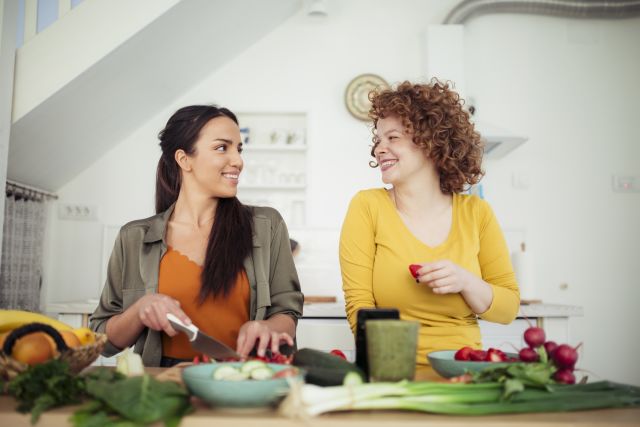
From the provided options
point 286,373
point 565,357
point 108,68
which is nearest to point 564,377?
point 565,357

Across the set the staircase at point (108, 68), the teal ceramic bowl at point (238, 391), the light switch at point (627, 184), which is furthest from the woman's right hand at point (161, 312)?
the light switch at point (627, 184)

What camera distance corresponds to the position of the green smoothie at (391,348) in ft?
2.83

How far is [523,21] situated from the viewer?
423cm

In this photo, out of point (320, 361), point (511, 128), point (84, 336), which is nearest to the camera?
point (320, 361)

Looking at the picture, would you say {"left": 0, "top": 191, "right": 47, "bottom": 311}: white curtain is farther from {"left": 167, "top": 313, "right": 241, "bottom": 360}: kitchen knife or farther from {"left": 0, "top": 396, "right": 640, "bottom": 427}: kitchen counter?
{"left": 0, "top": 396, "right": 640, "bottom": 427}: kitchen counter

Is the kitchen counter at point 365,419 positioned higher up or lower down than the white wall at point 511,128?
lower down

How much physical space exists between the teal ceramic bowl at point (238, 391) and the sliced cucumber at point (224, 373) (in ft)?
0.06

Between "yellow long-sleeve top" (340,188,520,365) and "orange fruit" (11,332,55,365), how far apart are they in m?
0.78

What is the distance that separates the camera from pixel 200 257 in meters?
1.63

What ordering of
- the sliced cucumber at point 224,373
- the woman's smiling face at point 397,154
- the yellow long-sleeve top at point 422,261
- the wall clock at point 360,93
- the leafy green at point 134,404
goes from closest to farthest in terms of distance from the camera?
the leafy green at point 134,404, the sliced cucumber at point 224,373, the yellow long-sleeve top at point 422,261, the woman's smiling face at point 397,154, the wall clock at point 360,93

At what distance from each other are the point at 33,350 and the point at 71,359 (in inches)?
2.6

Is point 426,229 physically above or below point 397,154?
below

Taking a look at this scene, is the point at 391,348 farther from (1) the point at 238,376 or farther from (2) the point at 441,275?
(2) the point at 441,275

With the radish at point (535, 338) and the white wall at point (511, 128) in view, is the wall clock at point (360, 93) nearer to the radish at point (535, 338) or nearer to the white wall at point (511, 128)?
the white wall at point (511, 128)
